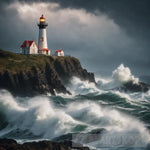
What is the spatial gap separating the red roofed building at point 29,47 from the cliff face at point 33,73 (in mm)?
3217

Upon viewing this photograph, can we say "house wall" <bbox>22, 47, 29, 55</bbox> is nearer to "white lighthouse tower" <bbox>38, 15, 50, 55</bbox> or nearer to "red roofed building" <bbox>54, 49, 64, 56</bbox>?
"white lighthouse tower" <bbox>38, 15, 50, 55</bbox>

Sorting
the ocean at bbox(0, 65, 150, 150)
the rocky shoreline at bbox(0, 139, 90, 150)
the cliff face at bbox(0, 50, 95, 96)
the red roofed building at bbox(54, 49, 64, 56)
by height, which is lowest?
the rocky shoreline at bbox(0, 139, 90, 150)

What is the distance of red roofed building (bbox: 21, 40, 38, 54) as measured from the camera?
229ft

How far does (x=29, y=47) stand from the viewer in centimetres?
6969

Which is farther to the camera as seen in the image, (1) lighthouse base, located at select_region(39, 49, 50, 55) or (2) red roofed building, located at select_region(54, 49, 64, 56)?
(2) red roofed building, located at select_region(54, 49, 64, 56)

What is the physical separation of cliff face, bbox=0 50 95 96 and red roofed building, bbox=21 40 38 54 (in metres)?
3.22

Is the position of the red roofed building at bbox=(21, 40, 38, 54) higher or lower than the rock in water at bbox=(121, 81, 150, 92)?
higher

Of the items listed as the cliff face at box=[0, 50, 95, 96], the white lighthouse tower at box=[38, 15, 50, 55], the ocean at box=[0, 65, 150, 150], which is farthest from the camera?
the white lighthouse tower at box=[38, 15, 50, 55]

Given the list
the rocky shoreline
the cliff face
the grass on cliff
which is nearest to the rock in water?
the cliff face

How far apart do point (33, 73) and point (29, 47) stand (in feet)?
43.9

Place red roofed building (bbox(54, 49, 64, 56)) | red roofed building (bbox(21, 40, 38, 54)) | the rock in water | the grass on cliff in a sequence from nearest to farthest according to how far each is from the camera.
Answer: the grass on cliff → red roofed building (bbox(21, 40, 38, 54)) → the rock in water → red roofed building (bbox(54, 49, 64, 56))

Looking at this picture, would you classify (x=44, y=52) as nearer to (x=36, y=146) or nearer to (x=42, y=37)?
(x=42, y=37)

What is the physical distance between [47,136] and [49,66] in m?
34.7

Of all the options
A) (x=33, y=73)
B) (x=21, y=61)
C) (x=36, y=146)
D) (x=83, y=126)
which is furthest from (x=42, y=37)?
(x=36, y=146)
